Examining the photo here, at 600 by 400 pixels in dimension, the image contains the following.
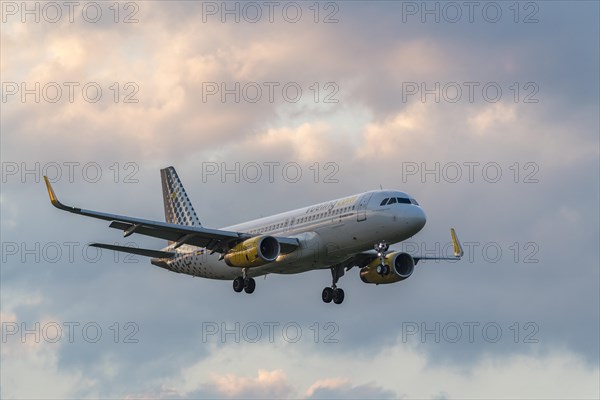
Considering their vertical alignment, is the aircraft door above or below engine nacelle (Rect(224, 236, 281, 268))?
above

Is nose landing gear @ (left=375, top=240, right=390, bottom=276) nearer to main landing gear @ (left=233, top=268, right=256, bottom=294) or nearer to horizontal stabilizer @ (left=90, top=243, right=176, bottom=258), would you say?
main landing gear @ (left=233, top=268, right=256, bottom=294)

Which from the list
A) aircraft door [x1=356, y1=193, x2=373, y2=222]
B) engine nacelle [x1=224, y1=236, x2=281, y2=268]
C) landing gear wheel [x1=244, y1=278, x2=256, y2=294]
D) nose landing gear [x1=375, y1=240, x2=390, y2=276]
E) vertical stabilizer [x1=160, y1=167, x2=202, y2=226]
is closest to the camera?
aircraft door [x1=356, y1=193, x2=373, y2=222]

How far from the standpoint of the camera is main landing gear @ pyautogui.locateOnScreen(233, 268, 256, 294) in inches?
3371

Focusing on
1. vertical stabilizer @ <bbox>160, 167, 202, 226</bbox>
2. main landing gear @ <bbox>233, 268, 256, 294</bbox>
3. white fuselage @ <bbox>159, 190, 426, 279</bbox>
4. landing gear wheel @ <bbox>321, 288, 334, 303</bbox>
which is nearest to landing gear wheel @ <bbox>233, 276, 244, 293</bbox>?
main landing gear @ <bbox>233, 268, 256, 294</bbox>

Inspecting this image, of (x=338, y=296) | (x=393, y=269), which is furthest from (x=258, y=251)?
(x=393, y=269)

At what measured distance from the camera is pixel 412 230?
256 ft

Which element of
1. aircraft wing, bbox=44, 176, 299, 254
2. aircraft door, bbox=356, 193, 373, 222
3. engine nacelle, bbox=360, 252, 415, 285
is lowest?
engine nacelle, bbox=360, 252, 415, 285

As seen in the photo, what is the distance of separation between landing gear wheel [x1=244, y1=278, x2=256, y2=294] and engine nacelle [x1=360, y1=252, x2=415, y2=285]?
7452 mm

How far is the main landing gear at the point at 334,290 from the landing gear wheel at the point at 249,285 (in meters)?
5.75

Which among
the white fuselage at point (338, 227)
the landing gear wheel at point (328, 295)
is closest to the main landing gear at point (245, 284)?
the white fuselage at point (338, 227)

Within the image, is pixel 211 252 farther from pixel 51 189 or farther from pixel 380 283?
pixel 51 189

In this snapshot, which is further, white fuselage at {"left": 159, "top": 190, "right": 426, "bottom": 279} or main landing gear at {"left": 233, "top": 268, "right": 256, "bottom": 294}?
main landing gear at {"left": 233, "top": 268, "right": 256, "bottom": 294}

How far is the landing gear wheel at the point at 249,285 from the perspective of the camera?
281ft

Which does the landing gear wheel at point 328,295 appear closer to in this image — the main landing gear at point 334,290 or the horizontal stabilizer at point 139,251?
the main landing gear at point 334,290
